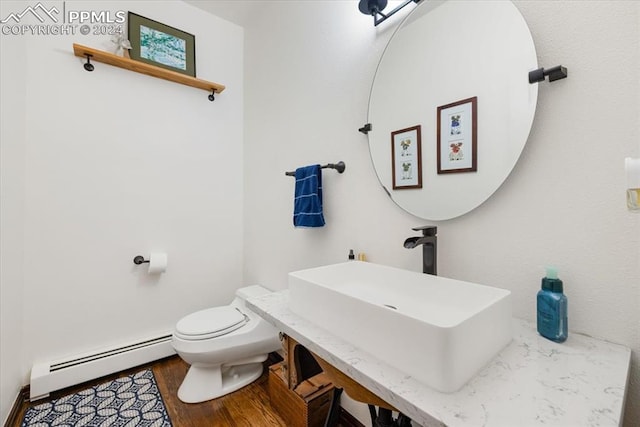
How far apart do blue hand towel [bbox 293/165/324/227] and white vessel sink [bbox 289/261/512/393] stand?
385mm

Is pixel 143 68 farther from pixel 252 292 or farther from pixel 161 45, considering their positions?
pixel 252 292

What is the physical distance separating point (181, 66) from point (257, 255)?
1498mm

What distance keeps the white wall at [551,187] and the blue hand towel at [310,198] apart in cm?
7

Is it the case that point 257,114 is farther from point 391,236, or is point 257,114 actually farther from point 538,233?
point 538,233

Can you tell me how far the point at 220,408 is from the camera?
146 cm

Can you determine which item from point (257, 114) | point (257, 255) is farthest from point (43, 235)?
point (257, 114)

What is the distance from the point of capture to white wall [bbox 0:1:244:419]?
1497 mm

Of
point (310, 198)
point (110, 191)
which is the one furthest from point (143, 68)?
point (310, 198)

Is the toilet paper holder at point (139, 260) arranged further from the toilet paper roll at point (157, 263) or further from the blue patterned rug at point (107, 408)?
the blue patterned rug at point (107, 408)

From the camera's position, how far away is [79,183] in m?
1.67

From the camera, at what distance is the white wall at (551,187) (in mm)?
657

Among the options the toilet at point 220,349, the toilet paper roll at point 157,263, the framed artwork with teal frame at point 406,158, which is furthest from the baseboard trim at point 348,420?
the toilet paper roll at point 157,263

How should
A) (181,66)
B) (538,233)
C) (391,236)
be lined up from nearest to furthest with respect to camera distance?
1. (538,233)
2. (391,236)
3. (181,66)

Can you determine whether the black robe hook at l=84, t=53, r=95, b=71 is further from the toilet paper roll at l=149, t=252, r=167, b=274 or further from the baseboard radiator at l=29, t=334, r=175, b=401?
the baseboard radiator at l=29, t=334, r=175, b=401
